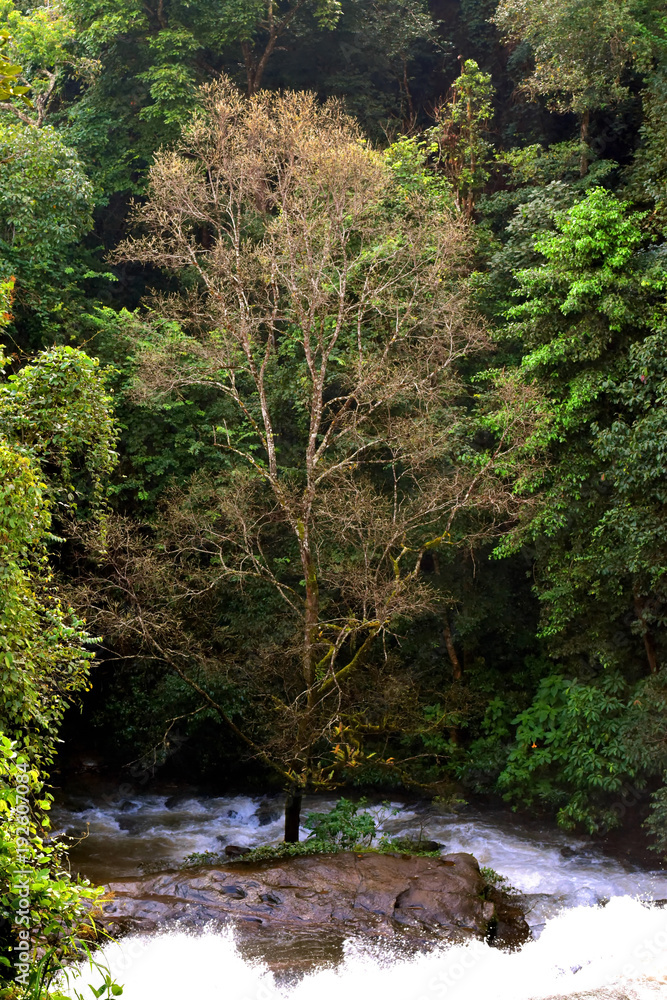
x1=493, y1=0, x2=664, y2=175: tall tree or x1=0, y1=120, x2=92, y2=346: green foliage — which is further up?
x1=493, y1=0, x2=664, y2=175: tall tree

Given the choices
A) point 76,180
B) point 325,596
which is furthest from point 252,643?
point 76,180

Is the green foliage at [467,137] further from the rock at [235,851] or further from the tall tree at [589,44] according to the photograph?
the rock at [235,851]

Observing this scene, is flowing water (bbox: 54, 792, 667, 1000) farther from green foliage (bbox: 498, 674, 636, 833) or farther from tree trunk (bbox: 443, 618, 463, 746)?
tree trunk (bbox: 443, 618, 463, 746)

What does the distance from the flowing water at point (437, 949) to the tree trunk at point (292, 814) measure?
1.46 meters

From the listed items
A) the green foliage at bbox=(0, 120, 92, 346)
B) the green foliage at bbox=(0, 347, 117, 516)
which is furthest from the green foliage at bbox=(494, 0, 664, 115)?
the green foliage at bbox=(0, 347, 117, 516)

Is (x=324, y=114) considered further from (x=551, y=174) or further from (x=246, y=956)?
(x=246, y=956)

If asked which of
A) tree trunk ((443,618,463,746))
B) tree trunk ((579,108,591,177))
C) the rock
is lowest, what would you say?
the rock

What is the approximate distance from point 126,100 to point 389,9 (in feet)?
21.0

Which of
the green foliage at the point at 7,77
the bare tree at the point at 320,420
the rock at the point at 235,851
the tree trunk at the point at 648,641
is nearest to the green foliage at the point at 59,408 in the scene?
the bare tree at the point at 320,420

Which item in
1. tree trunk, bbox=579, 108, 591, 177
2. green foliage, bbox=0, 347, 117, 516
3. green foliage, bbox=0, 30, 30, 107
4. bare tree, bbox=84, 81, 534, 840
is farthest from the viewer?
tree trunk, bbox=579, 108, 591, 177

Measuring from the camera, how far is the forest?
10.5m

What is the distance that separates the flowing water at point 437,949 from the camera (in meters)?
6.66

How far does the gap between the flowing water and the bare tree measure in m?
1.78

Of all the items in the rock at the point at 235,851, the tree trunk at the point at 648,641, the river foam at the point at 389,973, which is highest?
the tree trunk at the point at 648,641
